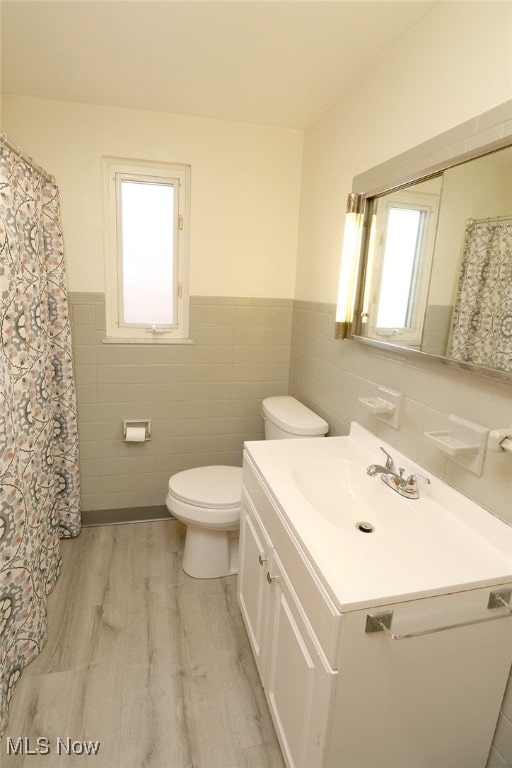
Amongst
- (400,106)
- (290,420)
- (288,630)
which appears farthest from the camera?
(290,420)

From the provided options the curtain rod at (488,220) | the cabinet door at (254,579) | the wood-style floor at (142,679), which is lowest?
the wood-style floor at (142,679)

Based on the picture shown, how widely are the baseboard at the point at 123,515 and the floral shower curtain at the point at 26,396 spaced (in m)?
0.41

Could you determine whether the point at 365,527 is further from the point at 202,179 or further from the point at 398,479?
Answer: the point at 202,179

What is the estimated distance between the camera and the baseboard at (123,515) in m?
2.52

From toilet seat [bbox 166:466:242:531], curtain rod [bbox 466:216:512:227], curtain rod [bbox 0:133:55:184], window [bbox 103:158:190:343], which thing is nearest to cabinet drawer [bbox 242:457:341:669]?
toilet seat [bbox 166:466:242:531]

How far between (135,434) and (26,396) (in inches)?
33.9

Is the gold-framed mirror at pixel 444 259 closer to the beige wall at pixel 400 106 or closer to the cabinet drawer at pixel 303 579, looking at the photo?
the beige wall at pixel 400 106

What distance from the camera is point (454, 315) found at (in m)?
1.23

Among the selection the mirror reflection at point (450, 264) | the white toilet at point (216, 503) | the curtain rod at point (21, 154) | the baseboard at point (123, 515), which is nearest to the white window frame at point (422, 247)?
the mirror reflection at point (450, 264)

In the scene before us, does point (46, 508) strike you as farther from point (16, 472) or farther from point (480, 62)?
point (480, 62)

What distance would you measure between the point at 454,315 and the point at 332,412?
0.87 metres

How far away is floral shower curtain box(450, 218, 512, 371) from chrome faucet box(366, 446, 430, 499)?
41cm

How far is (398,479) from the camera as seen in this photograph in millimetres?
1343

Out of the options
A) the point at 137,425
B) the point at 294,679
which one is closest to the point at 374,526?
the point at 294,679
